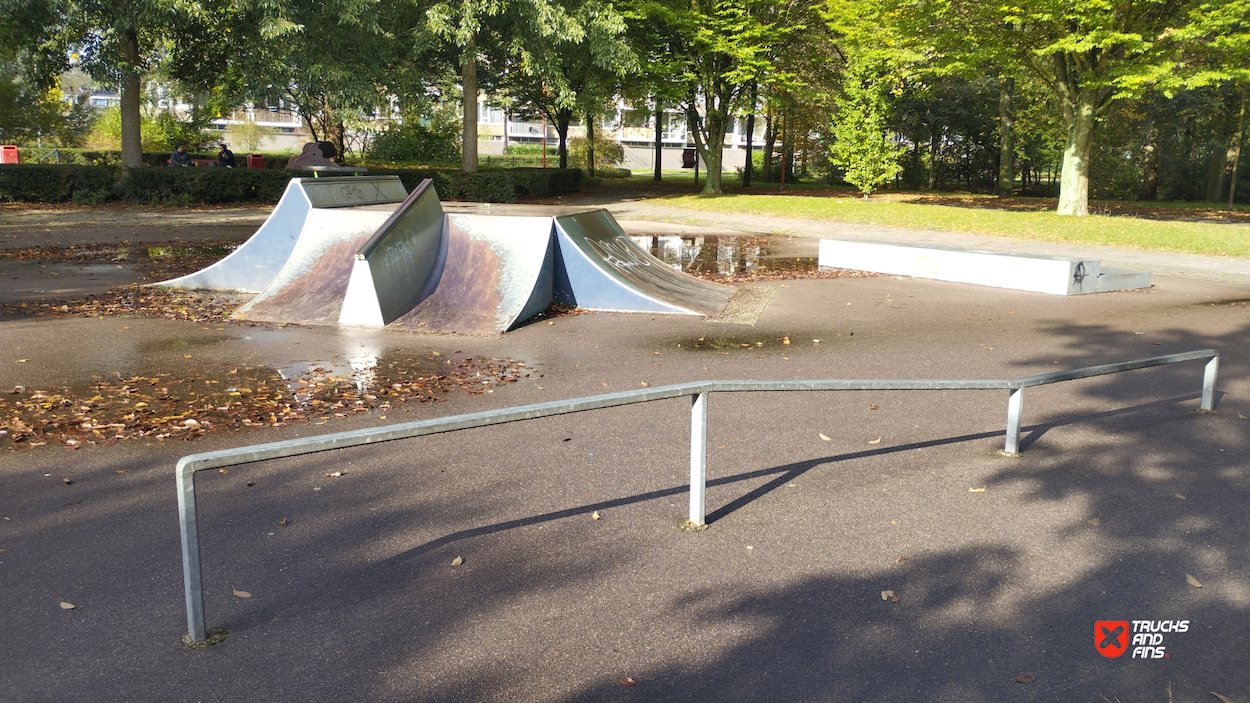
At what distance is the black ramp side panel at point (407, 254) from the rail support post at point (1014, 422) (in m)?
6.96

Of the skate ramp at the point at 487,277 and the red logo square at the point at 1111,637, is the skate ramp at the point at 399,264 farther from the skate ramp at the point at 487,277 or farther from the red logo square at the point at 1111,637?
the red logo square at the point at 1111,637

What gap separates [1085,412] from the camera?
7441 millimetres

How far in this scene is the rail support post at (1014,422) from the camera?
6.01 metres

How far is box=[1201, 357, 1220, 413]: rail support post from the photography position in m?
7.19

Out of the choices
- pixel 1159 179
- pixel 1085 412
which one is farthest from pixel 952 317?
pixel 1159 179

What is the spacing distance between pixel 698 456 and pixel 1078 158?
23812 millimetres

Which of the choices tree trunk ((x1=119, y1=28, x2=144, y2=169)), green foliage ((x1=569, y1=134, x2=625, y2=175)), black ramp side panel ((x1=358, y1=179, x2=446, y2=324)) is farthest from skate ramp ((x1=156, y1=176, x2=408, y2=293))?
green foliage ((x1=569, y1=134, x2=625, y2=175))

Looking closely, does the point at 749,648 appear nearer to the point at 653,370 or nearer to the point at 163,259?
the point at 653,370

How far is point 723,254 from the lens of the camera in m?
18.7

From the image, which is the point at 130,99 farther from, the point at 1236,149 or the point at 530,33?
the point at 1236,149

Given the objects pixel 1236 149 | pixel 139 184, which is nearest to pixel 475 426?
pixel 139 184

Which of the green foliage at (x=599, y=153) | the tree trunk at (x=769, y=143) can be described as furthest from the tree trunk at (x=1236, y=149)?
the green foliage at (x=599, y=153)

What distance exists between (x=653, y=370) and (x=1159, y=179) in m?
35.1

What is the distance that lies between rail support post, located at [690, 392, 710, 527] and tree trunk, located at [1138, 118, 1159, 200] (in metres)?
36.7
